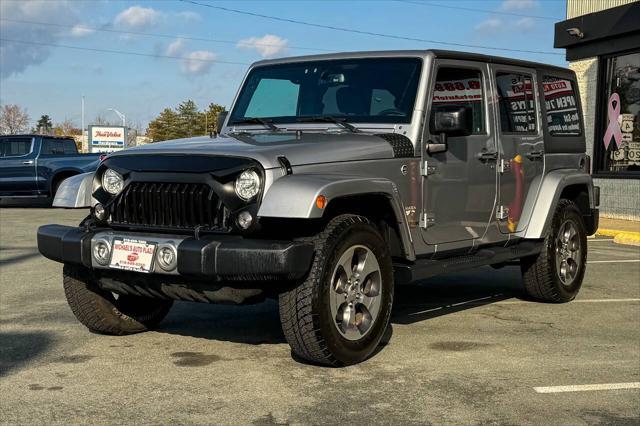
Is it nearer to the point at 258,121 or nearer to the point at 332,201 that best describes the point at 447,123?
the point at 332,201

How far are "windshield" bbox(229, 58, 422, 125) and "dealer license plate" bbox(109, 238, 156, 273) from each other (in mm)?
1703

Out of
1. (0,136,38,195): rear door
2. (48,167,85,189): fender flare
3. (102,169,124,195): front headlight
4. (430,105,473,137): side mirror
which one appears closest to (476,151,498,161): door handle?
(430,105,473,137): side mirror

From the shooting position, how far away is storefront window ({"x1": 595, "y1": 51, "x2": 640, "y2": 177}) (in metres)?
16.4

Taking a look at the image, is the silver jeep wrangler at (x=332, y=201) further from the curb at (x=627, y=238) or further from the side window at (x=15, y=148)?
the side window at (x=15, y=148)

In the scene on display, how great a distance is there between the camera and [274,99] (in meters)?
6.32

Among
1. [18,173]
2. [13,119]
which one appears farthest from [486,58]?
[13,119]

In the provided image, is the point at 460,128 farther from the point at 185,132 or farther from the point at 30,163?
the point at 185,132

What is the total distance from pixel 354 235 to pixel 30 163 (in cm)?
1687

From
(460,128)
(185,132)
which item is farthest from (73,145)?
(185,132)

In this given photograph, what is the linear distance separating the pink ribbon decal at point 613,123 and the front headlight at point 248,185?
45.1ft

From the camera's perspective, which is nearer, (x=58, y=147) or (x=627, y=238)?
(x=627, y=238)

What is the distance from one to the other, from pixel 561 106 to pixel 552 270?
5.18 ft

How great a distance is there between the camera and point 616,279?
8797 millimetres

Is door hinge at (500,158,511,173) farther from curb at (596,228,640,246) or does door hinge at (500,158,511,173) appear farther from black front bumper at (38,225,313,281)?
curb at (596,228,640,246)
